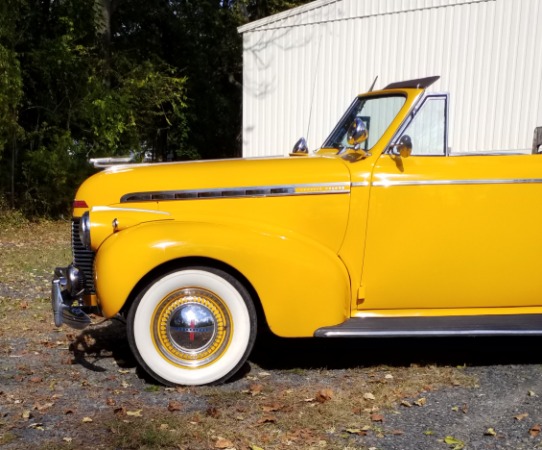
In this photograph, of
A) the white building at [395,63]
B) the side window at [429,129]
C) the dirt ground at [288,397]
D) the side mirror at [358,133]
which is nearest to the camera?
the dirt ground at [288,397]

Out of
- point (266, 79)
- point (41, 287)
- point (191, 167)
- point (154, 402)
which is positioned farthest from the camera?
point (266, 79)

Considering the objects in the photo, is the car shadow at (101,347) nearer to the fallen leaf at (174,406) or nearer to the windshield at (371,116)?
the fallen leaf at (174,406)

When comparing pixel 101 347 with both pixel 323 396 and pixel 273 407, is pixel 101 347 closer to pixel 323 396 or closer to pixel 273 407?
pixel 273 407

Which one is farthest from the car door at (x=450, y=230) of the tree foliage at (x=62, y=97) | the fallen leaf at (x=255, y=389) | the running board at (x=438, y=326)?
the tree foliage at (x=62, y=97)

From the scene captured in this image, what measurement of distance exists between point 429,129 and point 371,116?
61 cm

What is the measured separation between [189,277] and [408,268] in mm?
1476

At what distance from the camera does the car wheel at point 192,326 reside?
404 centimetres

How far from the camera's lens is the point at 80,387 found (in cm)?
418

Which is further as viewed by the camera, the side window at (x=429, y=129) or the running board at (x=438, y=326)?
the side window at (x=429, y=129)

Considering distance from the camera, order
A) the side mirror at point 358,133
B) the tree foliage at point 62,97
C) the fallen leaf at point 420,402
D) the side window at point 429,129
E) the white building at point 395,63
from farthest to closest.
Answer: the tree foliage at point 62,97 < the white building at point 395,63 < the side window at point 429,129 < the side mirror at point 358,133 < the fallen leaf at point 420,402

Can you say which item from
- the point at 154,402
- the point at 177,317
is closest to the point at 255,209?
the point at 177,317

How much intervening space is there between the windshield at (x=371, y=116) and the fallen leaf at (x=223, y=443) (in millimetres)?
2252

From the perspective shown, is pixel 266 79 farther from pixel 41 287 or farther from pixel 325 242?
pixel 325 242

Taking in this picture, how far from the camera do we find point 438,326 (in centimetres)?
421
